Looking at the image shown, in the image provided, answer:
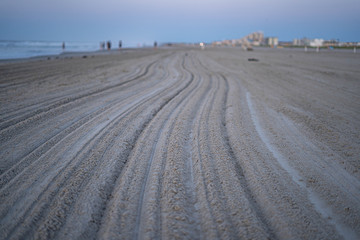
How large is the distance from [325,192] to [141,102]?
387cm

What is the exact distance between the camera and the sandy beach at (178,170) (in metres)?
1.67

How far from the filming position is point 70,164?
246cm

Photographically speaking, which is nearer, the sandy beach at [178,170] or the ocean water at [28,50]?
the sandy beach at [178,170]

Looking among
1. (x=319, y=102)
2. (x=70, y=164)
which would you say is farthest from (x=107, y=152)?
(x=319, y=102)

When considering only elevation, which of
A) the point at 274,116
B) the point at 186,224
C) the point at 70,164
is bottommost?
the point at 186,224

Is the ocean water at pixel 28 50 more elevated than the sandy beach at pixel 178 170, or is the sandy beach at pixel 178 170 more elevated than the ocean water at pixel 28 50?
the ocean water at pixel 28 50

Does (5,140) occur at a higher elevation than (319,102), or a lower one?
lower

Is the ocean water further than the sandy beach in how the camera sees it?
Yes

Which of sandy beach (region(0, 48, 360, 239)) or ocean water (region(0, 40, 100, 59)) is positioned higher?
ocean water (region(0, 40, 100, 59))

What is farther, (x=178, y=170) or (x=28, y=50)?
(x=28, y=50)

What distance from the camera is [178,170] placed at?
2.40m

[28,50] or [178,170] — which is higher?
[28,50]

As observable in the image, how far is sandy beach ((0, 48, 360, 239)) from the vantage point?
5.46ft

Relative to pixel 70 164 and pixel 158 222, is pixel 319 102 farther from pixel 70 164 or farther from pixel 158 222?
pixel 70 164
